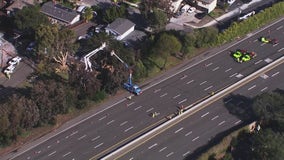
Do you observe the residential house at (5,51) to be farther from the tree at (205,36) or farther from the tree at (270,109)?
the tree at (270,109)

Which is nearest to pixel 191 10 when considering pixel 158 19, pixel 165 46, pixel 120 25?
pixel 158 19

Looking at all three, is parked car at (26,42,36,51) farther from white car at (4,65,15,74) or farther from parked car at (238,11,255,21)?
parked car at (238,11,255,21)

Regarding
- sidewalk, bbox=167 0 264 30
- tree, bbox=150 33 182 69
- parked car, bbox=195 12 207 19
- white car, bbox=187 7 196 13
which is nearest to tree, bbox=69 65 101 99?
tree, bbox=150 33 182 69

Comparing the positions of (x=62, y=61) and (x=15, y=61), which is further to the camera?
(x=15, y=61)

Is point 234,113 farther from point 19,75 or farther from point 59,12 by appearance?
point 59,12

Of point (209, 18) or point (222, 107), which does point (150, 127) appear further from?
point (209, 18)
